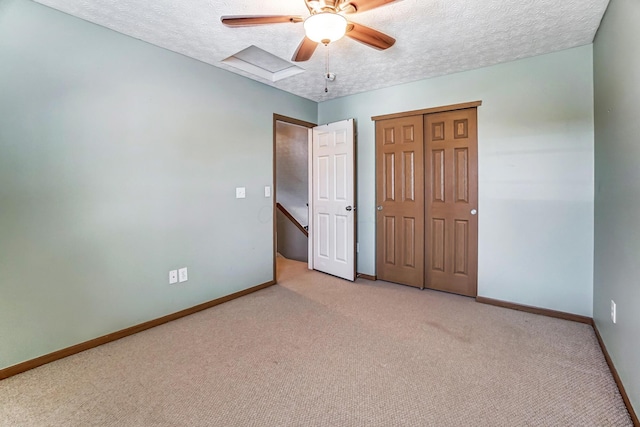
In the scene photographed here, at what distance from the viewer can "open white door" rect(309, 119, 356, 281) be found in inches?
147

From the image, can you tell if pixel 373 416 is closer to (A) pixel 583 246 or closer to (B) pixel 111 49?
(A) pixel 583 246

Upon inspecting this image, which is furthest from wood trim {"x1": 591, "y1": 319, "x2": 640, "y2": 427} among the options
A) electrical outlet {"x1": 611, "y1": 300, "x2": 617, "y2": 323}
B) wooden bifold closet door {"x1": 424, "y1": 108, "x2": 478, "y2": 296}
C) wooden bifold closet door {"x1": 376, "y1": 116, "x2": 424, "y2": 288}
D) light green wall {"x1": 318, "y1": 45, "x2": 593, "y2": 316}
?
wooden bifold closet door {"x1": 376, "y1": 116, "x2": 424, "y2": 288}

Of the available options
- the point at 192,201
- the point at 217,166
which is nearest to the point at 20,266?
the point at 192,201

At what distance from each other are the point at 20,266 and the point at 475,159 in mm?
3866

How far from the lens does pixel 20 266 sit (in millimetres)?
1904

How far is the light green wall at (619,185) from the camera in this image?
1.52m

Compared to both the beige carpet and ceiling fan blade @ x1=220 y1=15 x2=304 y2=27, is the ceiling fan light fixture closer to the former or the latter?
ceiling fan blade @ x1=220 y1=15 x2=304 y2=27

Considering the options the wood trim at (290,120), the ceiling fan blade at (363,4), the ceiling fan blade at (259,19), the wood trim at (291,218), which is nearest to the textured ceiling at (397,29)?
the ceiling fan blade at (259,19)

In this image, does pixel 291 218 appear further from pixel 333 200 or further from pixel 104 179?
pixel 104 179

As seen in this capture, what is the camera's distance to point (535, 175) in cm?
275

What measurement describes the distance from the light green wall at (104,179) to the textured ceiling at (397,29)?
0.86ft

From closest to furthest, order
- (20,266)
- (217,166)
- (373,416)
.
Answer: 1. (373,416)
2. (20,266)
3. (217,166)

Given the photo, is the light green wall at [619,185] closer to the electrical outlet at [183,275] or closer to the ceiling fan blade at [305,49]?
the ceiling fan blade at [305,49]

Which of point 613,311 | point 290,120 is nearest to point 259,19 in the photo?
point 290,120
